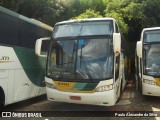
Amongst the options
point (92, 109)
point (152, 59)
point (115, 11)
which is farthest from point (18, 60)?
point (115, 11)

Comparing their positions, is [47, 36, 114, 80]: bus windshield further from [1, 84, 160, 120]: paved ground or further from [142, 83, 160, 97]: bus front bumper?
[142, 83, 160, 97]: bus front bumper

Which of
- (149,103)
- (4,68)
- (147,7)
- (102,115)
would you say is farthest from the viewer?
(147,7)

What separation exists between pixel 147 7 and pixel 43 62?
13621 millimetres

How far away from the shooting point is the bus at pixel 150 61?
11.7 m

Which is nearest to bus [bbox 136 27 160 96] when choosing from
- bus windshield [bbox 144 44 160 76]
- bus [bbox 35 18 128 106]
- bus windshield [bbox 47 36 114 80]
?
bus windshield [bbox 144 44 160 76]

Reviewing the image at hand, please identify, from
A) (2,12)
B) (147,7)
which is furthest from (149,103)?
(147,7)

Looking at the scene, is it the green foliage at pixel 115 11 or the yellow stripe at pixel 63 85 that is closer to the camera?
the yellow stripe at pixel 63 85

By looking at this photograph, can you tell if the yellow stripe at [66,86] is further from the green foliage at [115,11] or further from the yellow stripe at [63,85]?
the green foliage at [115,11]

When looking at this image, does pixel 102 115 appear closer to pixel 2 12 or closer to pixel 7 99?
pixel 7 99

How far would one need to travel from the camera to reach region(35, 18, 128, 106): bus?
9.54 meters

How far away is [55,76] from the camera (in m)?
10.1

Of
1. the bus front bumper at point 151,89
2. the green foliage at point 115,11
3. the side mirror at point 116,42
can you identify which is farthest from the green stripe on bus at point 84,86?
the green foliage at point 115,11

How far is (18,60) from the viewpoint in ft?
33.4

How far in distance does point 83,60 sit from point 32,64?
2.52m
